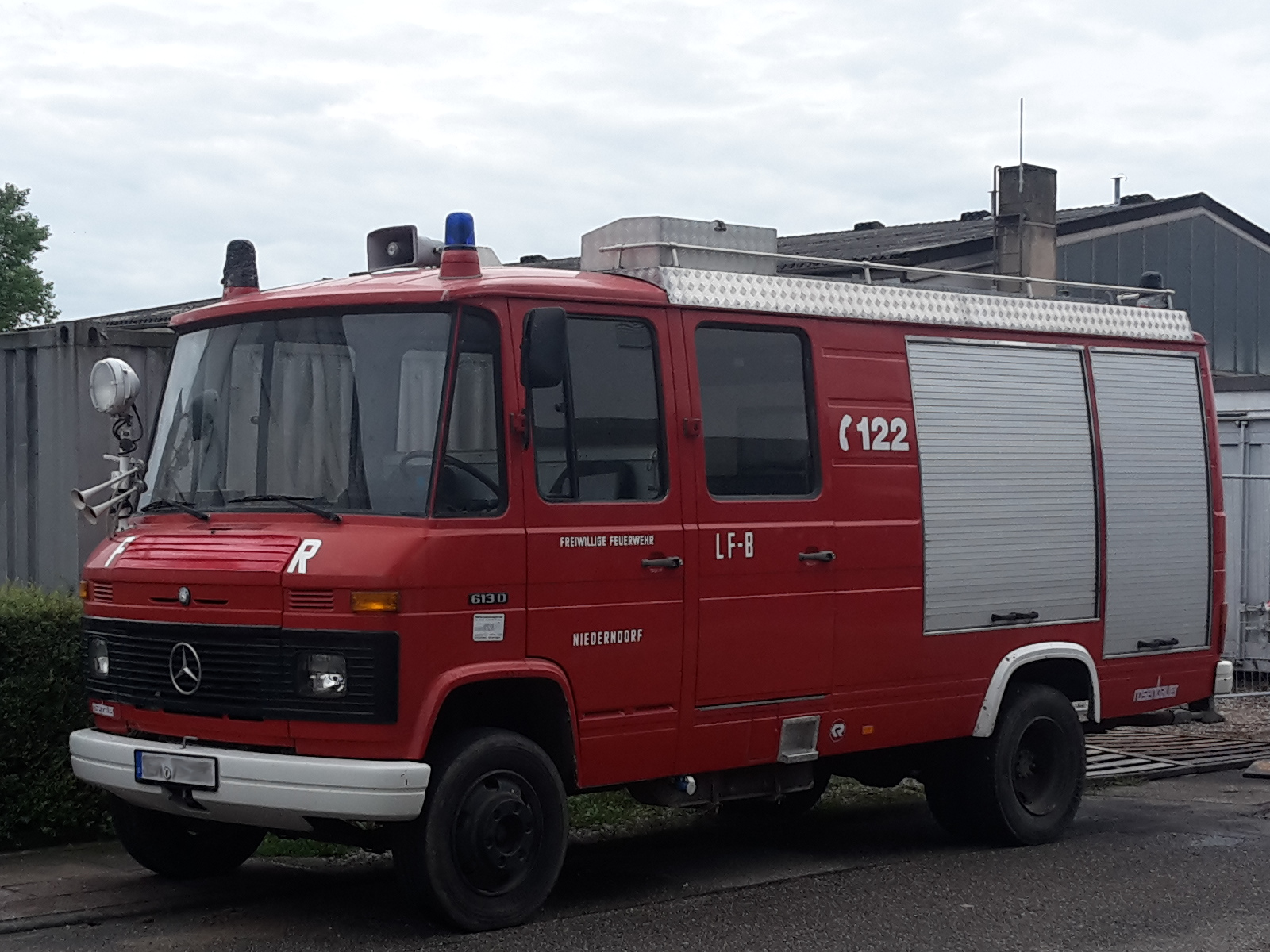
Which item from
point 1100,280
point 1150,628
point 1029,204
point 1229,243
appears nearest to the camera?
point 1150,628

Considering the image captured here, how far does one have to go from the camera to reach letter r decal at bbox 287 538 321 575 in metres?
6.96

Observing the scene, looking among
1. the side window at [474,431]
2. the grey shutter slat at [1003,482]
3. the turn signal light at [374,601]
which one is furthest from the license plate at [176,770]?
the grey shutter slat at [1003,482]

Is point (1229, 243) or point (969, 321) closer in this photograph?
point (969, 321)

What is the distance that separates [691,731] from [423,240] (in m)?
2.71

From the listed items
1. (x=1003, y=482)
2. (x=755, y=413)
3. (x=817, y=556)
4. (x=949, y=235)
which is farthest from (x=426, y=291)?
(x=949, y=235)

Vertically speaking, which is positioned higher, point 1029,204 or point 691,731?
point 1029,204

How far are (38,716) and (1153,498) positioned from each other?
6.40 m

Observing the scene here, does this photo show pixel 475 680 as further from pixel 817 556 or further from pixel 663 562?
pixel 817 556

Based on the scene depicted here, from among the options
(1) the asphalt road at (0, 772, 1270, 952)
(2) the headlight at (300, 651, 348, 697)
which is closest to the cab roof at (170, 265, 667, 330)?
(2) the headlight at (300, 651, 348, 697)

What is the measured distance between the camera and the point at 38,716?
8.74 meters

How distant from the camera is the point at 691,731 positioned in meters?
8.09

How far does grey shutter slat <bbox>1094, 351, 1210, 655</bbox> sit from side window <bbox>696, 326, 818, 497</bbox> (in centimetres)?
244

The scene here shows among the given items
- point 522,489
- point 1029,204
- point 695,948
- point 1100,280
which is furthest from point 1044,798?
point 1100,280

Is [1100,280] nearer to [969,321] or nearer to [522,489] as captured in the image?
[969,321]
